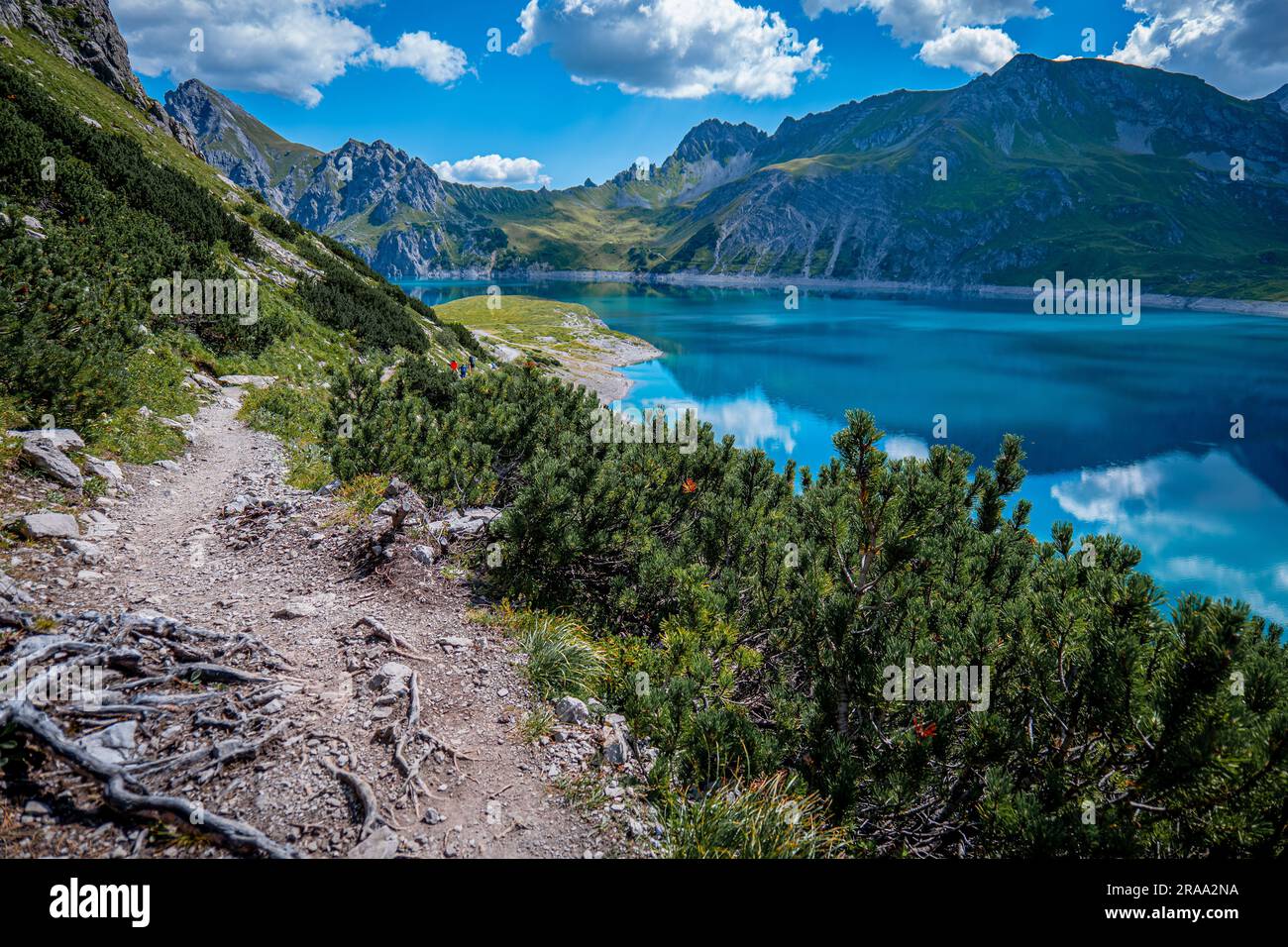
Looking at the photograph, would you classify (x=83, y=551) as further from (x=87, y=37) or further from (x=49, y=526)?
(x=87, y=37)

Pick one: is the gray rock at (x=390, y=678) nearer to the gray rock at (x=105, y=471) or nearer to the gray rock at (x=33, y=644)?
→ the gray rock at (x=33, y=644)

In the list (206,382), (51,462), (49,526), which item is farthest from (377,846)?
(206,382)

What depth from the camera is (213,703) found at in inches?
211

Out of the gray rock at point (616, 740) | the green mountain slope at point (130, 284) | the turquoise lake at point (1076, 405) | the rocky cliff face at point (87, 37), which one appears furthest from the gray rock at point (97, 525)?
the rocky cliff face at point (87, 37)

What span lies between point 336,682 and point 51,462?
784cm

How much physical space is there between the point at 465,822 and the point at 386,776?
88 cm

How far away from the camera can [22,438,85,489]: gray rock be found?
9.17 metres

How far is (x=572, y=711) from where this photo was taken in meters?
6.32

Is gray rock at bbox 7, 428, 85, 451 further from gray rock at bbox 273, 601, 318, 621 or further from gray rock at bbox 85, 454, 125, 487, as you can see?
gray rock at bbox 273, 601, 318, 621

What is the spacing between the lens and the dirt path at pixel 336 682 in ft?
15.0
